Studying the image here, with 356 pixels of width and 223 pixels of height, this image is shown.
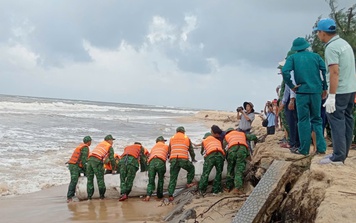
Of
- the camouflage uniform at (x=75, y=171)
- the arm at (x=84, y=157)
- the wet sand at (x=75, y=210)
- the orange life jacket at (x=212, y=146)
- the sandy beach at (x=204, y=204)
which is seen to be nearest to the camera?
the sandy beach at (x=204, y=204)

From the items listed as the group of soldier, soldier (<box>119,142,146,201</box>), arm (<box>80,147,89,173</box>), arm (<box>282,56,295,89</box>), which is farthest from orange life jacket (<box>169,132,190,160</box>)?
arm (<box>282,56,295,89</box>)

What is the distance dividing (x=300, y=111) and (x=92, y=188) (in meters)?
6.05

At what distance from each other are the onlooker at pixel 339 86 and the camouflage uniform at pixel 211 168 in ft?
12.5

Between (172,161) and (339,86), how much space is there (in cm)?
500

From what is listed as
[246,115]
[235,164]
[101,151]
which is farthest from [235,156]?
[101,151]

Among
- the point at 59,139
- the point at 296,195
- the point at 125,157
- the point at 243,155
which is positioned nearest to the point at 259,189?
the point at 296,195

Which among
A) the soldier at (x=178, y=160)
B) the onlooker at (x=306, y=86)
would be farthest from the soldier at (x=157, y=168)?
the onlooker at (x=306, y=86)

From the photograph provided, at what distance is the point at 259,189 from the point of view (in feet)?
16.4

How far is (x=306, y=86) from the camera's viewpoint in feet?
18.6

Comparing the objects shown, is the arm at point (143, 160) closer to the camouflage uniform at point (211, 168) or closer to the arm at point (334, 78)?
the camouflage uniform at point (211, 168)

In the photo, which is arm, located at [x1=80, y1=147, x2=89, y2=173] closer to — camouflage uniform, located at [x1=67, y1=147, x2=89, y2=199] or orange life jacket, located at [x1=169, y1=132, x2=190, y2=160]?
camouflage uniform, located at [x1=67, y1=147, x2=89, y2=199]

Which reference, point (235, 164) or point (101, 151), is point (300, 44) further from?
point (101, 151)

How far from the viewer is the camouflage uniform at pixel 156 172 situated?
9219 millimetres

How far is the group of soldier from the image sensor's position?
8.49m
